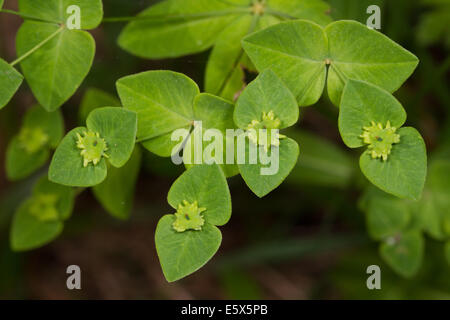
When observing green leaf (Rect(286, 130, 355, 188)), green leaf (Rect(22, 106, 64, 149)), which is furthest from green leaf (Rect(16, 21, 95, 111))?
green leaf (Rect(286, 130, 355, 188))

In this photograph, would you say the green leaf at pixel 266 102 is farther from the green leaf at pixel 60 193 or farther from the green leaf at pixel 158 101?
the green leaf at pixel 60 193

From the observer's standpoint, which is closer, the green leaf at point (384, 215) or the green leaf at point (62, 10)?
the green leaf at point (62, 10)

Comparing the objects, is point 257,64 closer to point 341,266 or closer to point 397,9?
point 397,9

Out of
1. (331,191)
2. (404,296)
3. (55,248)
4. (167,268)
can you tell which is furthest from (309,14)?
(55,248)

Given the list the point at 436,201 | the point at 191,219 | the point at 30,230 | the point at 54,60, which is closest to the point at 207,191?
the point at 191,219

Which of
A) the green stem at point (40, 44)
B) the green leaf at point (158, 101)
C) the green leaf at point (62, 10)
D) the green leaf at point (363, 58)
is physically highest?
the green leaf at point (62, 10)

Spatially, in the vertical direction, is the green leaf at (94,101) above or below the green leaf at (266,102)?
above

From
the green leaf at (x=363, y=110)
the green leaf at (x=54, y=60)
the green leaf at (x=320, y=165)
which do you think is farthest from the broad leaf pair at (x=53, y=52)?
the green leaf at (x=320, y=165)
